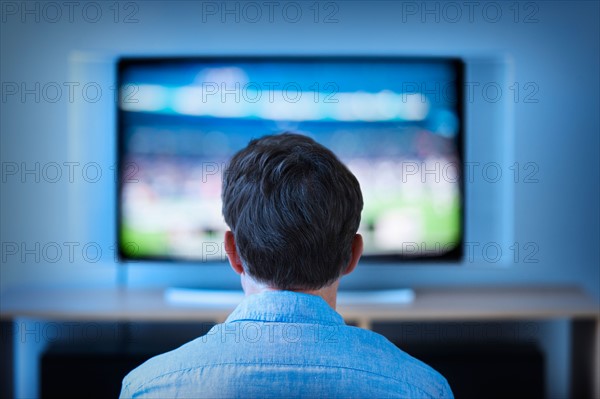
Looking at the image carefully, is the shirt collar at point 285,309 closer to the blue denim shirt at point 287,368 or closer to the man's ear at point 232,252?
the blue denim shirt at point 287,368

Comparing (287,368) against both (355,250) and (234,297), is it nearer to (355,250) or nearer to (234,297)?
(355,250)

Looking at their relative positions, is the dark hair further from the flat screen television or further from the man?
the flat screen television

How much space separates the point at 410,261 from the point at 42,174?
5.93 feet

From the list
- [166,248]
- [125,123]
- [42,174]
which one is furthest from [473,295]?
Result: [42,174]

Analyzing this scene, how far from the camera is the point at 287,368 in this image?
94 centimetres

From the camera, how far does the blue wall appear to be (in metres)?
3.13

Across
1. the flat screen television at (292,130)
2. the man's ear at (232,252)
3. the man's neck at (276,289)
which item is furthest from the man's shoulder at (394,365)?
the flat screen television at (292,130)

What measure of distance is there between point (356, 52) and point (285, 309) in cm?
226

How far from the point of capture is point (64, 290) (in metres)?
3.15

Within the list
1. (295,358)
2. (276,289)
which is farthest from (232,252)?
(295,358)

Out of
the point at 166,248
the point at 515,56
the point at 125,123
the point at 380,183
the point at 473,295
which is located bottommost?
the point at 473,295

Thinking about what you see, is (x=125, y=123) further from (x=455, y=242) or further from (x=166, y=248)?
(x=455, y=242)

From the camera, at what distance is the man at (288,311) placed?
3.08 feet

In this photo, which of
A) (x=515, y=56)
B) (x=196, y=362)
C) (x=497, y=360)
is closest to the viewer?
(x=196, y=362)
